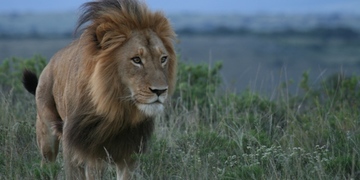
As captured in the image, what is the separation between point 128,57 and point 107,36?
23cm

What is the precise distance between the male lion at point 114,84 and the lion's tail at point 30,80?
96 centimetres

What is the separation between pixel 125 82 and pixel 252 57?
53384mm

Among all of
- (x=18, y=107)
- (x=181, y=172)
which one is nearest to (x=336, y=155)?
(x=181, y=172)

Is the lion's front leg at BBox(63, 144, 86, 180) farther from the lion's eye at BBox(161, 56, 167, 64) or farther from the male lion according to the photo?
the lion's eye at BBox(161, 56, 167, 64)

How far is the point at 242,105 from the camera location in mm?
9188

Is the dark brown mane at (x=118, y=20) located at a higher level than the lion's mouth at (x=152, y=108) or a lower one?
higher

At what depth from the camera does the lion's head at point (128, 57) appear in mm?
5539

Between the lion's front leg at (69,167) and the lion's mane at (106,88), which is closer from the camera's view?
the lion's mane at (106,88)

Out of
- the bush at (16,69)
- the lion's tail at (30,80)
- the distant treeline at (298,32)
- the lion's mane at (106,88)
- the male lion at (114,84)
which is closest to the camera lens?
the male lion at (114,84)

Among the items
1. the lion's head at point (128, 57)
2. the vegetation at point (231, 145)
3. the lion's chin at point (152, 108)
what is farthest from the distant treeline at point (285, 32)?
the lion's chin at point (152, 108)

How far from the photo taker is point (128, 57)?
5652mm

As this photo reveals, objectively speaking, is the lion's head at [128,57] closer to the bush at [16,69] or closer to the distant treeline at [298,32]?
the bush at [16,69]

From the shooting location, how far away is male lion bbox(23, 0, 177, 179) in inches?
221

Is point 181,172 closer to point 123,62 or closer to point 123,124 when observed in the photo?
point 123,124
